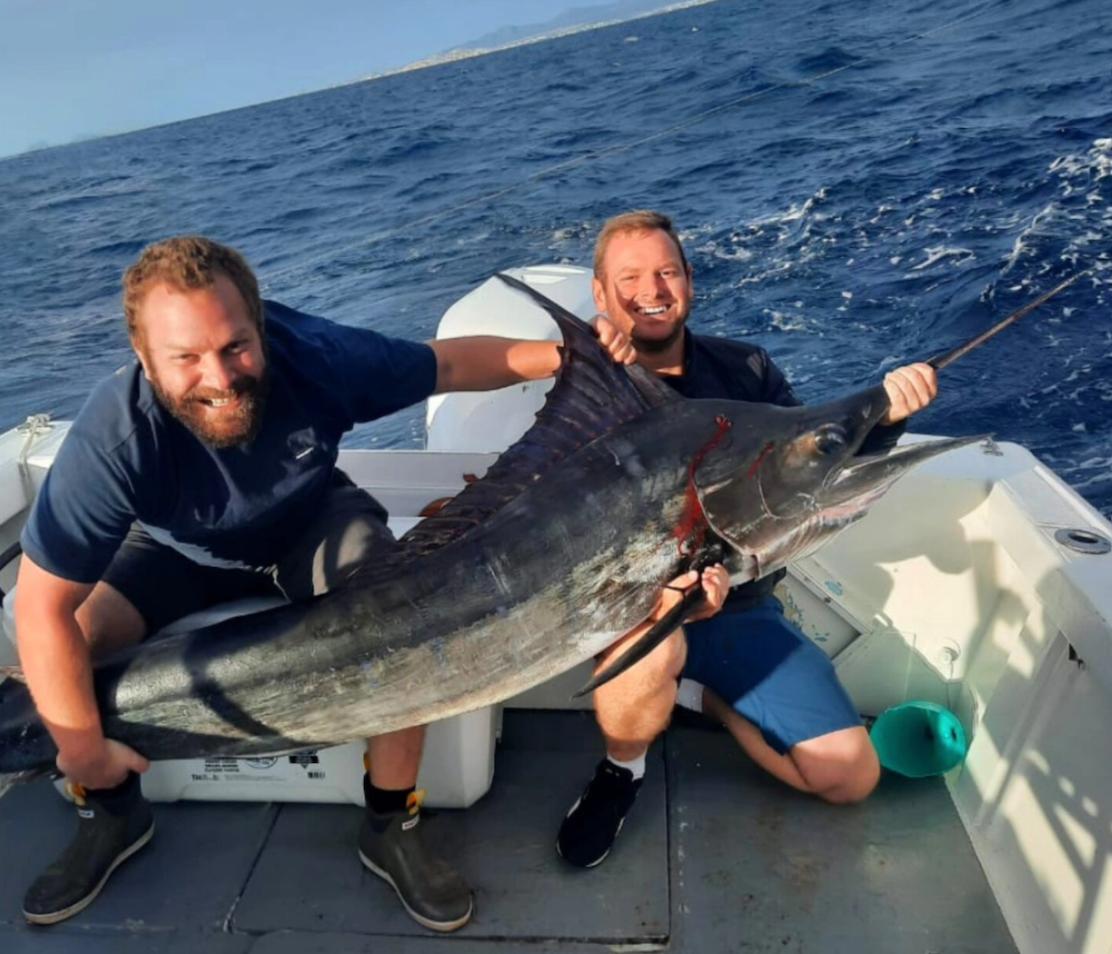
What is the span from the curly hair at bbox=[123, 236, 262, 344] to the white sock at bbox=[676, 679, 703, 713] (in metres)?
1.41

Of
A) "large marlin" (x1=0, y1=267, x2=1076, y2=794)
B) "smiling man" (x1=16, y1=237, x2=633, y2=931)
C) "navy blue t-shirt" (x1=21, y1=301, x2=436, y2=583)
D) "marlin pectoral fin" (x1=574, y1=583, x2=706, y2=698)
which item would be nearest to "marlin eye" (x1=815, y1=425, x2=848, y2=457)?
"large marlin" (x1=0, y1=267, x2=1076, y2=794)

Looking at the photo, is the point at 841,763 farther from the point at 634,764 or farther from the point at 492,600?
the point at 492,600

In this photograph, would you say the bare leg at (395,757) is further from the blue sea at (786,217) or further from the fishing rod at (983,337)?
the blue sea at (786,217)

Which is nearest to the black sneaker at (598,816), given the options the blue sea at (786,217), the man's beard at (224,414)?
the man's beard at (224,414)

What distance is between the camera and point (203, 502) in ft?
6.86

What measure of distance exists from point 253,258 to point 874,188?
761 centimetres

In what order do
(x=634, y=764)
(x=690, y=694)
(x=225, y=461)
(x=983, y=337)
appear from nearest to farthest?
(x=983, y=337)
(x=225, y=461)
(x=634, y=764)
(x=690, y=694)

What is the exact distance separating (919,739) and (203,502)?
1817 mm

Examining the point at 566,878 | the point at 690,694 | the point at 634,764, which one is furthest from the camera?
the point at 690,694

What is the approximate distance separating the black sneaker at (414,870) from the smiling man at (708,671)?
28cm

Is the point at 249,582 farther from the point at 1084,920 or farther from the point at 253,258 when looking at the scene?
the point at 253,258

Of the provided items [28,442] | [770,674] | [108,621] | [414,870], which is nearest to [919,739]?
[770,674]

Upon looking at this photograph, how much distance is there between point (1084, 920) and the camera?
178 cm

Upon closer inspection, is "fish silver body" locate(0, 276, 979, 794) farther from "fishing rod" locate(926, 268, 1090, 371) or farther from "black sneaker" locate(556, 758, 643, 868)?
"black sneaker" locate(556, 758, 643, 868)
